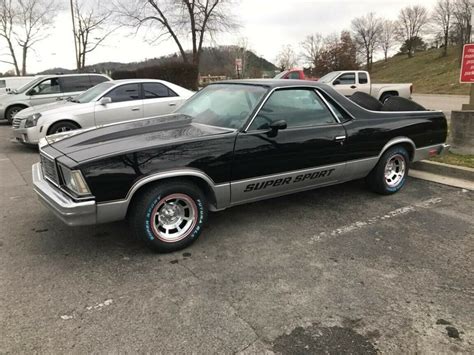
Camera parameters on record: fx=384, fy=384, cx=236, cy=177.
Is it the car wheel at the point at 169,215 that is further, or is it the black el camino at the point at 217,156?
the car wheel at the point at 169,215

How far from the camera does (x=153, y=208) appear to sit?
3404 mm

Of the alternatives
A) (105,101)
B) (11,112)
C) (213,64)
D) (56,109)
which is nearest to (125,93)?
(105,101)

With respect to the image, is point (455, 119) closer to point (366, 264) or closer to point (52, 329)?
point (366, 264)

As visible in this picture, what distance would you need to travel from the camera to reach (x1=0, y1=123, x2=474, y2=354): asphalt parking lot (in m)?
2.46

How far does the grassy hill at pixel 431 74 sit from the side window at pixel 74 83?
2452 centimetres

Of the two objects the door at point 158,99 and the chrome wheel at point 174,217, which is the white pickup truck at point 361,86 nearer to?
the door at point 158,99

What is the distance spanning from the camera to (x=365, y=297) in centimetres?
290

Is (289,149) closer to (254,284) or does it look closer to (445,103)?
(254,284)

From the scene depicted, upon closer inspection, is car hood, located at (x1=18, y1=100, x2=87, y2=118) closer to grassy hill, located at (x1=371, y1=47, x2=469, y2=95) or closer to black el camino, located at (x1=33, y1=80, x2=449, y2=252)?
black el camino, located at (x1=33, y1=80, x2=449, y2=252)

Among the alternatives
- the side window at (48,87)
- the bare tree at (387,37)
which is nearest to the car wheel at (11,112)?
the side window at (48,87)

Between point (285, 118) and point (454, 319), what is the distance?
2.42 m

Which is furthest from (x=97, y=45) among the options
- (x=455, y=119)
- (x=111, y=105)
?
(x=455, y=119)

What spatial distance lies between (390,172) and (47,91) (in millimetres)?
10952

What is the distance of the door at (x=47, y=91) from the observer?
11990 mm
